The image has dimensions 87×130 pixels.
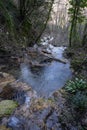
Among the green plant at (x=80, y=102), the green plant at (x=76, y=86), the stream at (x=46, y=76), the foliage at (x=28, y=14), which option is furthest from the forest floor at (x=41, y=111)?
the foliage at (x=28, y=14)

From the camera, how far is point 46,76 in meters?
11.0

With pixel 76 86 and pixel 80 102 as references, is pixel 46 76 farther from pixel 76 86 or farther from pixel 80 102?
pixel 80 102

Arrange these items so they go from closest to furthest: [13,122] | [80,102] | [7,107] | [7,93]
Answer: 1. [13,122]
2. [7,107]
3. [80,102]
4. [7,93]

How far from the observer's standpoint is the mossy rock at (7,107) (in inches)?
283

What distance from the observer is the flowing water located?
9.34 metres

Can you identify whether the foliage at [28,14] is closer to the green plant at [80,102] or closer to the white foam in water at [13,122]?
the green plant at [80,102]

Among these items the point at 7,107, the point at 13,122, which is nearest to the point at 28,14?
the point at 7,107

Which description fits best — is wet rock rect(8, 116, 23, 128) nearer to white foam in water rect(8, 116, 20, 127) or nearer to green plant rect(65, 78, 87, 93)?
white foam in water rect(8, 116, 20, 127)

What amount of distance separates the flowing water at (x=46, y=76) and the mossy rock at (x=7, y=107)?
51.8 inches

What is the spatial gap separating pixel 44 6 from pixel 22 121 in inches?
497

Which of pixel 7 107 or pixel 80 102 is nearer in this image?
pixel 7 107

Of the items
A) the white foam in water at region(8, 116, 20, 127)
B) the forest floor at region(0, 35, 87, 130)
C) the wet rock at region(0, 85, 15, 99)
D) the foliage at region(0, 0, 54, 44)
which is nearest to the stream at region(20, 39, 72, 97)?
the forest floor at region(0, 35, 87, 130)

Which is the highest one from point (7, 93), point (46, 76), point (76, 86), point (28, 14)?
point (28, 14)

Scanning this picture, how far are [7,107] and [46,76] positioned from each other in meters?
3.96
